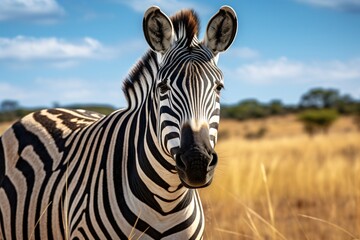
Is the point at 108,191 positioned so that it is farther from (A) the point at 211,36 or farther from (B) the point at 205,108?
(A) the point at 211,36

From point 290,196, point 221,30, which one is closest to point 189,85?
point 221,30

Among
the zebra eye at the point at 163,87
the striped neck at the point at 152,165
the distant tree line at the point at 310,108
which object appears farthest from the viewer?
the distant tree line at the point at 310,108

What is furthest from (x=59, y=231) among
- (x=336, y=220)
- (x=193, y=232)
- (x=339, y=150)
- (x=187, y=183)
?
(x=339, y=150)

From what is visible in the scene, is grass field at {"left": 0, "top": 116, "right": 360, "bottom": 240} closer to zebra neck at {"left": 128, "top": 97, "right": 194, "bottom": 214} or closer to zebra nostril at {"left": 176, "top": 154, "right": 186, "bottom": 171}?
zebra neck at {"left": 128, "top": 97, "right": 194, "bottom": 214}

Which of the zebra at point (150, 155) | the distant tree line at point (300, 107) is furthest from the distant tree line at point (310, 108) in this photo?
the zebra at point (150, 155)

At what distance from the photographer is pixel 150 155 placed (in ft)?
10.2

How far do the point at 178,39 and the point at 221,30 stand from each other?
270 millimetres

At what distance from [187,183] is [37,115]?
2.55 metres

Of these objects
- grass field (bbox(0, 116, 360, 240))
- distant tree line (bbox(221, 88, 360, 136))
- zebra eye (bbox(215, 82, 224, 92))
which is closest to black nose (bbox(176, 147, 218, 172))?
zebra eye (bbox(215, 82, 224, 92))

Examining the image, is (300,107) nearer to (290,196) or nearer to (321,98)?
(321,98)

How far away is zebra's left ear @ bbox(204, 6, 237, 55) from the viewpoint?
3.19 m

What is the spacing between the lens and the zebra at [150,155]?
280cm

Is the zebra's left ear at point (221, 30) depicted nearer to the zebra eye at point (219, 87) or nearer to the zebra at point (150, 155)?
the zebra at point (150, 155)

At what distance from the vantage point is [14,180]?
4273 mm
